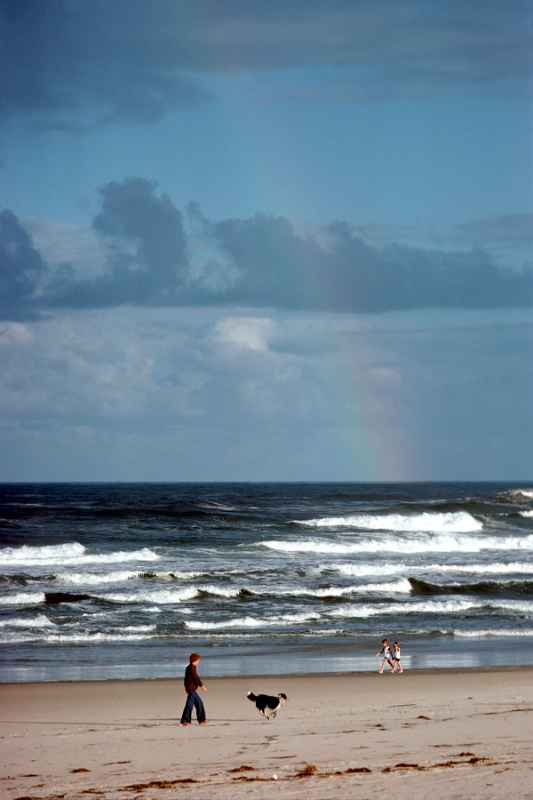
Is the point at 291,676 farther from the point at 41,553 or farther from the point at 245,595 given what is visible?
the point at 41,553

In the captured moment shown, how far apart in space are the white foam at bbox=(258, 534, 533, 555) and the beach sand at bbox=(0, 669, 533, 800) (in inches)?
1096

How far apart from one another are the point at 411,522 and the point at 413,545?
16428mm

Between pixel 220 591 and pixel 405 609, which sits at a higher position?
pixel 220 591

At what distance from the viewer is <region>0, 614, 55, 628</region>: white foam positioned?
88.2ft

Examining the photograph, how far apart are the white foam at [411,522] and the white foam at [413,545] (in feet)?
21.9

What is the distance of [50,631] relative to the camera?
2622 cm

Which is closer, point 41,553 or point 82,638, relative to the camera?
point 82,638

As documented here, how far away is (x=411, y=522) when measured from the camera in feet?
225

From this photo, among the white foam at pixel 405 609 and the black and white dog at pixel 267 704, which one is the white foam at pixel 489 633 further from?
the black and white dog at pixel 267 704

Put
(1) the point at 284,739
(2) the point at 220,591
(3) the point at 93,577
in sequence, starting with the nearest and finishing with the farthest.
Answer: (1) the point at 284,739
(2) the point at 220,591
(3) the point at 93,577

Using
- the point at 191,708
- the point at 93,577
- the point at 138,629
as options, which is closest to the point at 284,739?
the point at 191,708

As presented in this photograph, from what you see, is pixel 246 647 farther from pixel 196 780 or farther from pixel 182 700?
pixel 196 780

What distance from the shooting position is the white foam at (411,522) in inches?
2499

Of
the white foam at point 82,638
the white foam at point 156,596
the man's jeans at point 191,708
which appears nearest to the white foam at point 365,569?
the white foam at point 156,596
